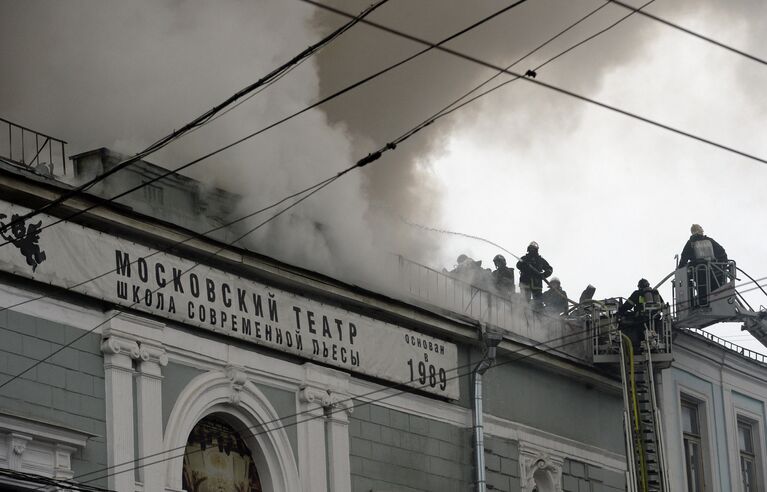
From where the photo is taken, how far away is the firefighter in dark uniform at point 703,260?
26.5 m

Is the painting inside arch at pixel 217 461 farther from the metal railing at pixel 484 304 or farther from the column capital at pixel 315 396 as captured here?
the metal railing at pixel 484 304

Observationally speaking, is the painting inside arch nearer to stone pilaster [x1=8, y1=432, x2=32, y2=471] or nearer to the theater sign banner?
the theater sign banner

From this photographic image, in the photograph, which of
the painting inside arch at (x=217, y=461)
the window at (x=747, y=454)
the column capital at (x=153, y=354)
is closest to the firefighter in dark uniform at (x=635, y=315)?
the window at (x=747, y=454)

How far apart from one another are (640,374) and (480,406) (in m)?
3.14

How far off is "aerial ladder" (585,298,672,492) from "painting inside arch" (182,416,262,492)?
6223 millimetres

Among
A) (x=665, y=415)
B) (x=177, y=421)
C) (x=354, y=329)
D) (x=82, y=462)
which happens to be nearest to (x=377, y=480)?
(x=354, y=329)

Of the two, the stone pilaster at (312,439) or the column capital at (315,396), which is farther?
the column capital at (315,396)

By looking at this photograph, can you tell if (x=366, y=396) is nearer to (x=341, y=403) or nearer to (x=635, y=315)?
(x=341, y=403)

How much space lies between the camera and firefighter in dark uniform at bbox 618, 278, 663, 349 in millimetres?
25188

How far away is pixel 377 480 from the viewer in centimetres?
2156

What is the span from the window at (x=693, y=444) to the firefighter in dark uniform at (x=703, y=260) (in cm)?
181

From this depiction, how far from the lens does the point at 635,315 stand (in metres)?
25.2

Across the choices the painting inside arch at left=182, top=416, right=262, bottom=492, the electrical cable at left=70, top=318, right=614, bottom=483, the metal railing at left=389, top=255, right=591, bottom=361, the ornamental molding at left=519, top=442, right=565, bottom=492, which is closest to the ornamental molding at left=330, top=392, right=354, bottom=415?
the electrical cable at left=70, top=318, right=614, bottom=483

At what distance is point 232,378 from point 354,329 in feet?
7.17
